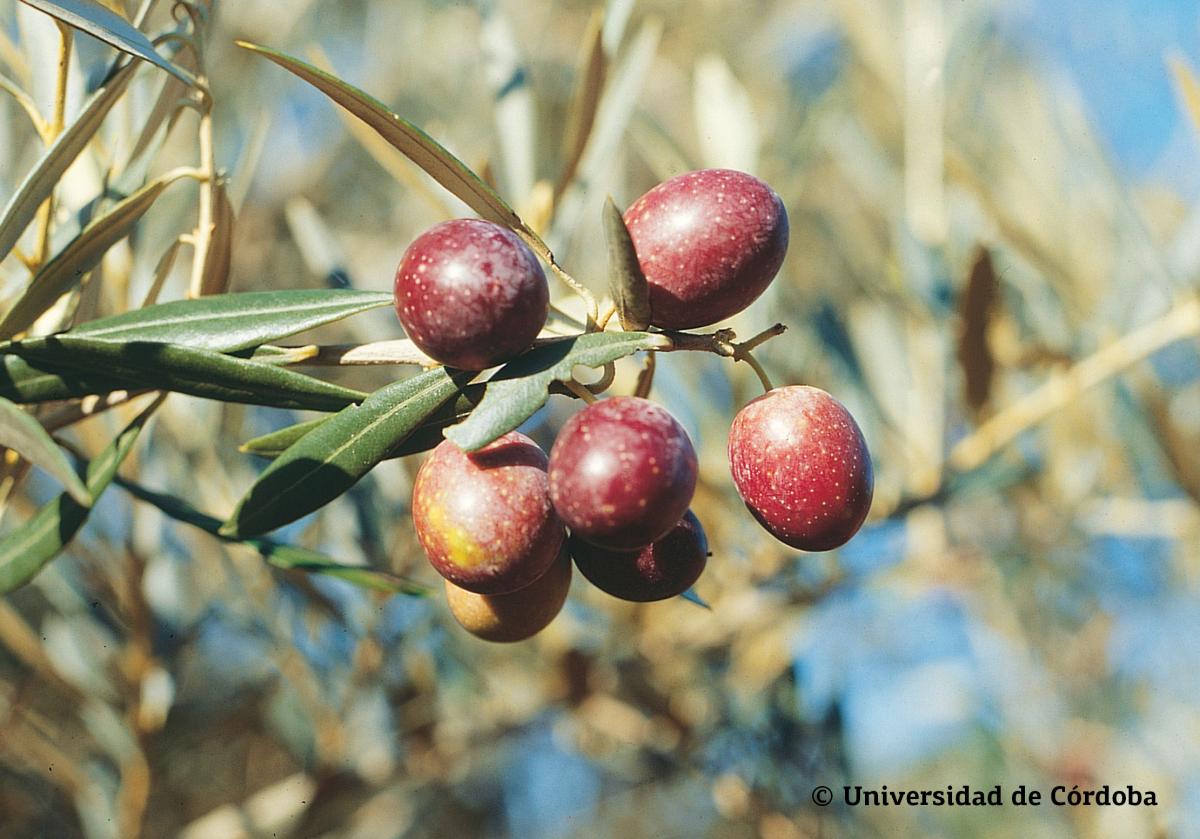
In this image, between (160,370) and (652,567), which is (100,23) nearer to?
(160,370)

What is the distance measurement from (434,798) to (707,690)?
653mm

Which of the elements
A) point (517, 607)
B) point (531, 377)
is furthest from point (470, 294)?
point (517, 607)

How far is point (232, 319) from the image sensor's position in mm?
603

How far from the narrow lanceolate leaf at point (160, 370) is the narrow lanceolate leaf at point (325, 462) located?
3 cm

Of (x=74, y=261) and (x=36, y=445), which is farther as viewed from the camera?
(x=74, y=261)

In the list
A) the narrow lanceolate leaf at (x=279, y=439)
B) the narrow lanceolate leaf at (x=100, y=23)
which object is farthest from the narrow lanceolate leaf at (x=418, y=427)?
the narrow lanceolate leaf at (x=100, y=23)

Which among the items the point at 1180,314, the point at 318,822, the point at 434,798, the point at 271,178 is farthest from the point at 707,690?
the point at 271,178

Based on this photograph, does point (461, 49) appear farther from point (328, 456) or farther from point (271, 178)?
point (328, 456)

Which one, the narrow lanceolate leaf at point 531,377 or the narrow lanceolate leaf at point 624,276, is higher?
the narrow lanceolate leaf at point 624,276

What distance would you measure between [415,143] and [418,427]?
0.55 feet

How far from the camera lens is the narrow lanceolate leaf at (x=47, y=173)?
1.98 feet

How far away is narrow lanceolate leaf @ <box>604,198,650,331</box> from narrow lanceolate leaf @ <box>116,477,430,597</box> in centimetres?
27

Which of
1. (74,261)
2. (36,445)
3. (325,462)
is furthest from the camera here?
(74,261)

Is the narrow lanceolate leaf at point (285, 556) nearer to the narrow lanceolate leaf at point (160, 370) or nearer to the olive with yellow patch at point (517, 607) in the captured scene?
the olive with yellow patch at point (517, 607)
